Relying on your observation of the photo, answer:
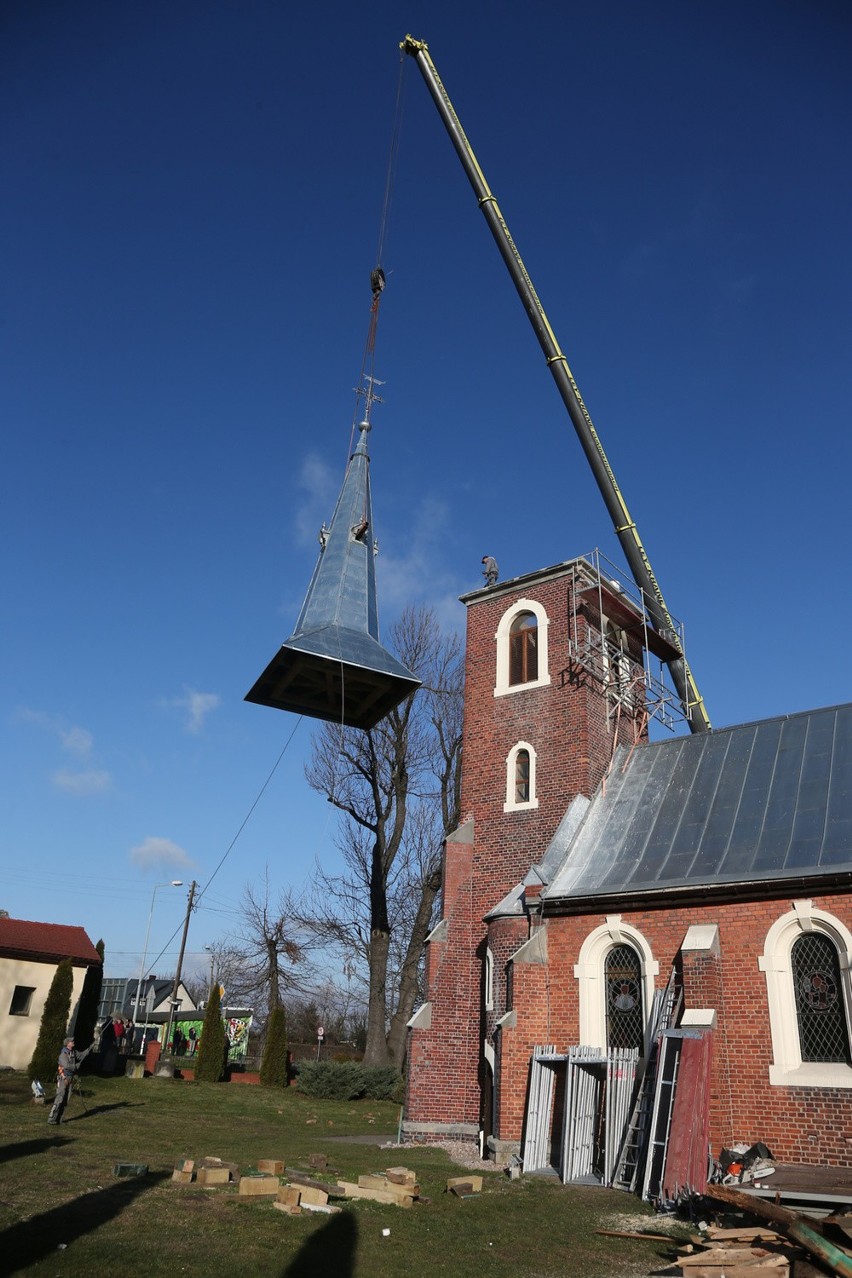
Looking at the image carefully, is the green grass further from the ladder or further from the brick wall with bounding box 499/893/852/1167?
the brick wall with bounding box 499/893/852/1167

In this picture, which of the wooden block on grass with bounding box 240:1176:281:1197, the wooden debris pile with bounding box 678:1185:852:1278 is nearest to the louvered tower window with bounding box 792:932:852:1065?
the wooden debris pile with bounding box 678:1185:852:1278

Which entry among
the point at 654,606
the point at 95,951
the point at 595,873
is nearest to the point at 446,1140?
the point at 595,873

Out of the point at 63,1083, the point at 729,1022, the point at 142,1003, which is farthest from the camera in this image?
the point at 142,1003

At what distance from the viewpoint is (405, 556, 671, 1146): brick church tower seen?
1752cm

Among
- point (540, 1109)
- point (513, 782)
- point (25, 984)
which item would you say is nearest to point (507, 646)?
point (513, 782)

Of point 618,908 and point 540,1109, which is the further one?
point 618,908

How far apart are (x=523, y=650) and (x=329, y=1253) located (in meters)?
14.5

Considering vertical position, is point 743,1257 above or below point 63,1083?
below

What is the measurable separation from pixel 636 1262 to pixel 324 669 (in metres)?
7.70

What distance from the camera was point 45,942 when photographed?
97.7ft

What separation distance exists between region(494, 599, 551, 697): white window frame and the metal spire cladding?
23.6 feet

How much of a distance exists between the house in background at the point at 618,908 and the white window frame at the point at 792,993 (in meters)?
0.03

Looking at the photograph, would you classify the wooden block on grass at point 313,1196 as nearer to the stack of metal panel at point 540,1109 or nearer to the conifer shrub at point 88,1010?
the stack of metal panel at point 540,1109

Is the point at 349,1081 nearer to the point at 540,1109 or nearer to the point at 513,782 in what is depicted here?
the point at 513,782
